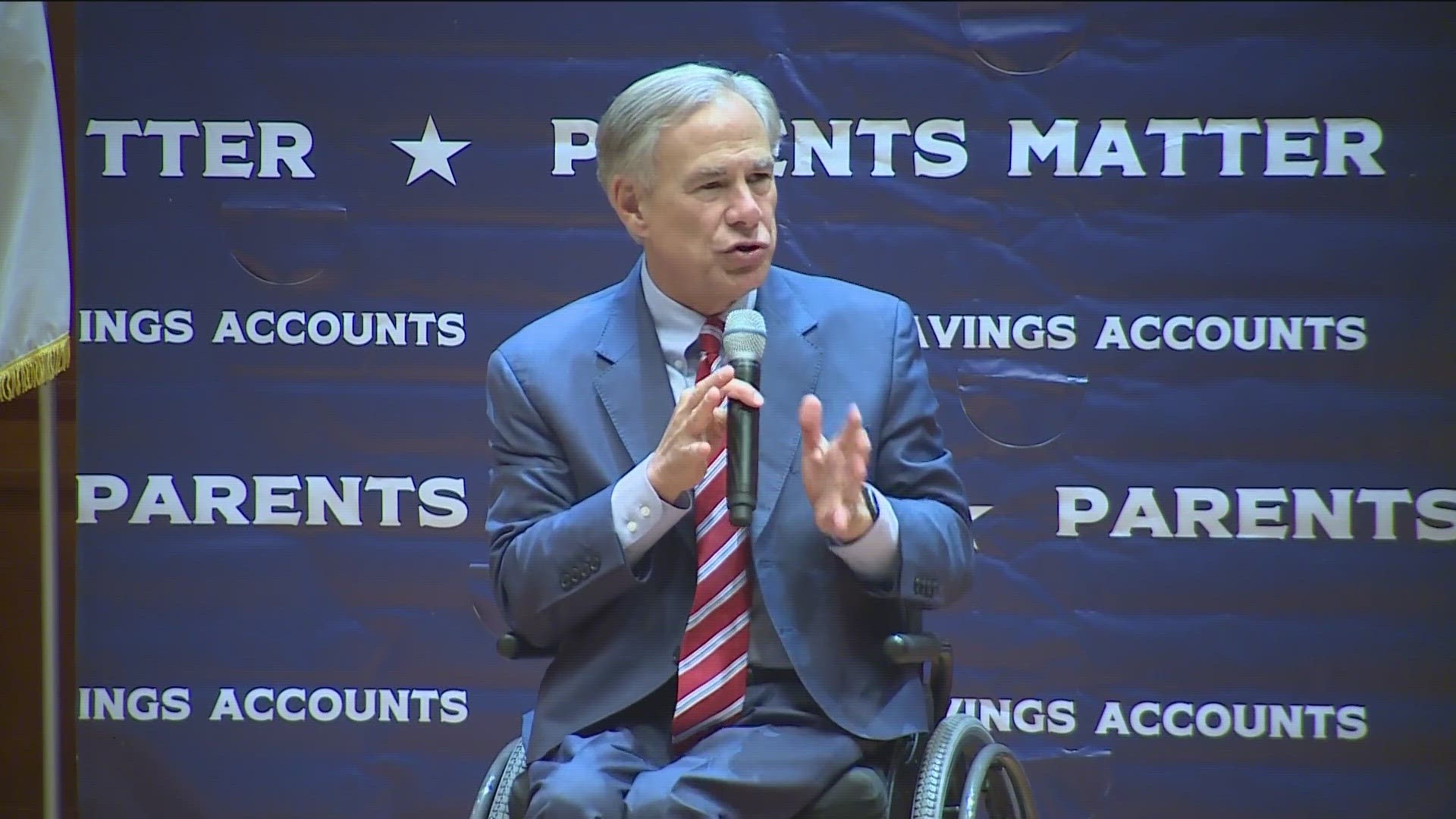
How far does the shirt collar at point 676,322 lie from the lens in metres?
2.70

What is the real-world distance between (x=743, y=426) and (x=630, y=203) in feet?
2.01

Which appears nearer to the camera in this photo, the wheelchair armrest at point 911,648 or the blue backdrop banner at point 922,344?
the wheelchair armrest at point 911,648

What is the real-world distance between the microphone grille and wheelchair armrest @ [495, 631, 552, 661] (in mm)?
555

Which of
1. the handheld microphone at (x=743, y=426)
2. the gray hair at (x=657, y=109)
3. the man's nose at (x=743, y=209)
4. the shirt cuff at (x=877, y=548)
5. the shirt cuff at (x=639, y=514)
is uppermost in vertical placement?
the gray hair at (x=657, y=109)

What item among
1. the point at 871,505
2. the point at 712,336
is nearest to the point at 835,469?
the point at 871,505

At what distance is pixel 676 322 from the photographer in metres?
2.71

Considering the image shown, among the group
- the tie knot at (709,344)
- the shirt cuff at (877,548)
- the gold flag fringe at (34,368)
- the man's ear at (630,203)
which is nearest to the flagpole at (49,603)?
the gold flag fringe at (34,368)

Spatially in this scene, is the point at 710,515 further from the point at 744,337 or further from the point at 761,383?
the point at 744,337

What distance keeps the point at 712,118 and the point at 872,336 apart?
0.44 metres

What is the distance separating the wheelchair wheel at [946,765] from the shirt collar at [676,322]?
2.38 feet

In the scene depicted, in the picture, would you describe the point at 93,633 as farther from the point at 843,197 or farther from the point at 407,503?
the point at 843,197

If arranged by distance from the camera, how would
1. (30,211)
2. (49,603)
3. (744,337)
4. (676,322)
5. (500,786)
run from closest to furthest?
(744,337) → (500,786) → (676,322) → (30,211) → (49,603)

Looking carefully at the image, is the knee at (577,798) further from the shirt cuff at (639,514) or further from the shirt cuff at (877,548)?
the shirt cuff at (877,548)

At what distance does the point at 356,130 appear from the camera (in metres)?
3.89
